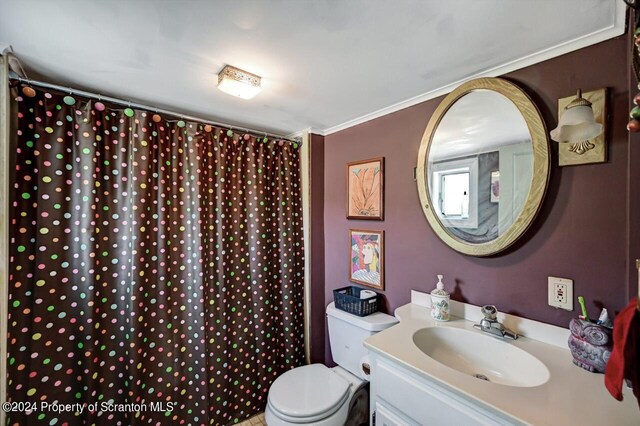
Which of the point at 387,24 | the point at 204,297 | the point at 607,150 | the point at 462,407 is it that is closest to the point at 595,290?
the point at 607,150

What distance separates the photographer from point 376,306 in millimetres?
1699

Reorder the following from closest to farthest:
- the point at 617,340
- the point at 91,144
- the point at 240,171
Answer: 1. the point at 617,340
2. the point at 91,144
3. the point at 240,171

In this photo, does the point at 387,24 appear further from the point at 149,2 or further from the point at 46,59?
the point at 46,59

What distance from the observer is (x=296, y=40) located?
995mm

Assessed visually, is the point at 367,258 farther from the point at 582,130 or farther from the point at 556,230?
the point at 582,130

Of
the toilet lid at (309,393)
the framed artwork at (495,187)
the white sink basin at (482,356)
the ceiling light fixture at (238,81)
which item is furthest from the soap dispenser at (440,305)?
the ceiling light fixture at (238,81)

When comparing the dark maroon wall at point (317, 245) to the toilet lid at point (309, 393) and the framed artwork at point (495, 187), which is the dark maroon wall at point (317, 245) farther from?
the framed artwork at point (495, 187)

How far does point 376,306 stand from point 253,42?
5.14ft

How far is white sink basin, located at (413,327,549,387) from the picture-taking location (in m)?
1.00

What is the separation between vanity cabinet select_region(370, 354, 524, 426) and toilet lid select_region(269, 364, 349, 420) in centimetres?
33

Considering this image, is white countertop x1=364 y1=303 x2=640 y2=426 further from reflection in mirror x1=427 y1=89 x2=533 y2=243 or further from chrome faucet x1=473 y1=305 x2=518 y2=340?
reflection in mirror x1=427 y1=89 x2=533 y2=243

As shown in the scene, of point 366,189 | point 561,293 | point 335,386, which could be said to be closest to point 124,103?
point 366,189

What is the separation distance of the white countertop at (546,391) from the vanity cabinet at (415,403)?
0.11 feet

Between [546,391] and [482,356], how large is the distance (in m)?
0.35
